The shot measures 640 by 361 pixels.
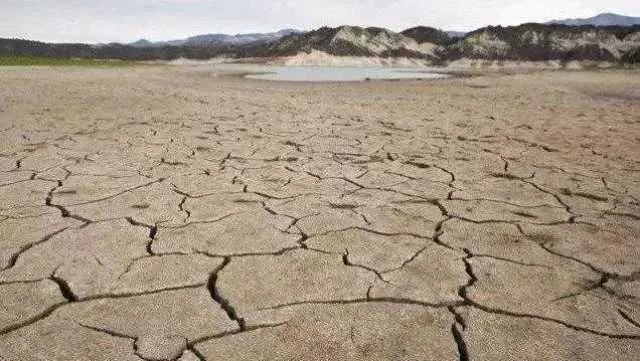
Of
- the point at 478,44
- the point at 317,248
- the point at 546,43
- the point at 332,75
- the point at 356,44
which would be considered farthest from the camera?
the point at 356,44

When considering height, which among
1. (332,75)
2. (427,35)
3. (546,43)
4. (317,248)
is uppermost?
(427,35)

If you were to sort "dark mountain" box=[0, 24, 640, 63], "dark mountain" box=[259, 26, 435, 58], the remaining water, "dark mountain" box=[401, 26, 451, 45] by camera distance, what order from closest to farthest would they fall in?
the remaining water
"dark mountain" box=[0, 24, 640, 63]
"dark mountain" box=[259, 26, 435, 58]
"dark mountain" box=[401, 26, 451, 45]

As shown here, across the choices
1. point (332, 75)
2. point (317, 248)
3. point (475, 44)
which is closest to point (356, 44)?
point (475, 44)

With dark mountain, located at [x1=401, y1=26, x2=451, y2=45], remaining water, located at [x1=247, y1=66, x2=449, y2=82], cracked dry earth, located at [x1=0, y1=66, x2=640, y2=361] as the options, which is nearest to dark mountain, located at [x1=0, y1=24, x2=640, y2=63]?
dark mountain, located at [x1=401, y1=26, x2=451, y2=45]

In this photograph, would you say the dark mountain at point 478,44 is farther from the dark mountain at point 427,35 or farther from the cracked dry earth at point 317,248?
the cracked dry earth at point 317,248

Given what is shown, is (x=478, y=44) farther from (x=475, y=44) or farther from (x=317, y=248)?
(x=317, y=248)

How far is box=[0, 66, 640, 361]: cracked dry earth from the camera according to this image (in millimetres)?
1320

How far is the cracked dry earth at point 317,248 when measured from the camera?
132cm

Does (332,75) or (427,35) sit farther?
(427,35)

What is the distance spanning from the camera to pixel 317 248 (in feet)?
6.21

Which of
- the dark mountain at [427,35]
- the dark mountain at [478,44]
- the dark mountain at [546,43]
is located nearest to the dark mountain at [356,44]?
the dark mountain at [478,44]

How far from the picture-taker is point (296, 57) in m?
37.5

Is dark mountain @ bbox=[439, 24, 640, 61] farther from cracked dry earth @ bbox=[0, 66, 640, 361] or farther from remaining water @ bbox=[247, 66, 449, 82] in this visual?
cracked dry earth @ bbox=[0, 66, 640, 361]

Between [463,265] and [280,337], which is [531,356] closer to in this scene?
[463,265]
